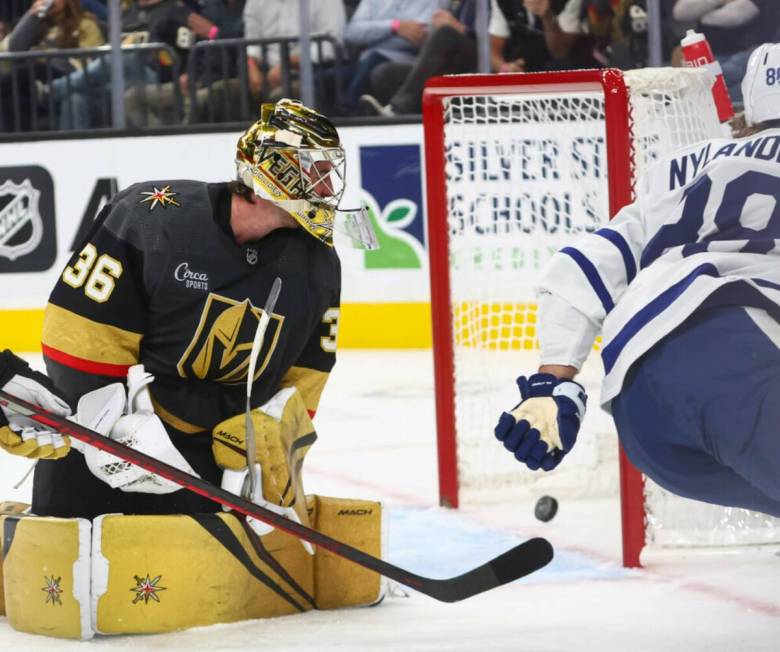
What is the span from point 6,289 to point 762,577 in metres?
4.32

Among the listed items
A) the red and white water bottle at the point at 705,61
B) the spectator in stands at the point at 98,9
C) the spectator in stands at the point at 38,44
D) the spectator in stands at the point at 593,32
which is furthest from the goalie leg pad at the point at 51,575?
the spectator in stands at the point at 98,9

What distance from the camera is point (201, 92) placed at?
6652 mm

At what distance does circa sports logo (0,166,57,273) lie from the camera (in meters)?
6.48

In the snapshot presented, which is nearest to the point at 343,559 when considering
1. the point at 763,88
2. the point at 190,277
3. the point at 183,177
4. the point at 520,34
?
the point at 190,277

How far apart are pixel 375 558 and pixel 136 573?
0.39m

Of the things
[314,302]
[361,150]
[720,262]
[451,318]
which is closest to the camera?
[720,262]

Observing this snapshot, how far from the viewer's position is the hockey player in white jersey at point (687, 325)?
195cm

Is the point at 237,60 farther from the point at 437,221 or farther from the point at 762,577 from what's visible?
the point at 762,577

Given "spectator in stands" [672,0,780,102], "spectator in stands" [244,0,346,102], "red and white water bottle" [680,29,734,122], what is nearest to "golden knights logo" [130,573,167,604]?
"red and white water bottle" [680,29,734,122]

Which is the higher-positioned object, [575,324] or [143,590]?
[575,324]

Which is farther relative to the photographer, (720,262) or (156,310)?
(156,310)

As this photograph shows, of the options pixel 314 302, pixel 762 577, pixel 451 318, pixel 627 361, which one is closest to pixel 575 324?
pixel 627 361

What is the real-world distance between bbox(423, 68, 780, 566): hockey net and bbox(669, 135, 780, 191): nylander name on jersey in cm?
99

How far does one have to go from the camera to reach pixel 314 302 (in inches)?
109
